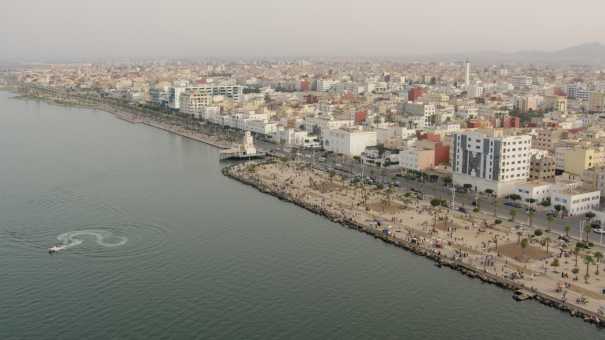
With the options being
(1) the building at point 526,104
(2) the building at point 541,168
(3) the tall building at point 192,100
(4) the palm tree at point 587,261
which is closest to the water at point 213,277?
(4) the palm tree at point 587,261

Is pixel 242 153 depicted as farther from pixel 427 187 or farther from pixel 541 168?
pixel 541 168

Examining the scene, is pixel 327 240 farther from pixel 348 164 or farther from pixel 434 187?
pixel 348 164

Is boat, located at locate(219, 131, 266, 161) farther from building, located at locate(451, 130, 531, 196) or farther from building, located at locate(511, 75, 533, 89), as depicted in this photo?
building, located at locate(511, 75, 533, 89)

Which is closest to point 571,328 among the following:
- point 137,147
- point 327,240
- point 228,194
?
point 327,240

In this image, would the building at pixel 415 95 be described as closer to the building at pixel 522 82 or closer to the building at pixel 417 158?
the building at pixel 522 82

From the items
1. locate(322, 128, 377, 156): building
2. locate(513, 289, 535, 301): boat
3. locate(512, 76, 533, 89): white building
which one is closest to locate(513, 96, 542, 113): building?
locate(512, 76, 533, 89): white building

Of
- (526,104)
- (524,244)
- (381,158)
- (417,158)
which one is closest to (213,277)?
(524,244)
